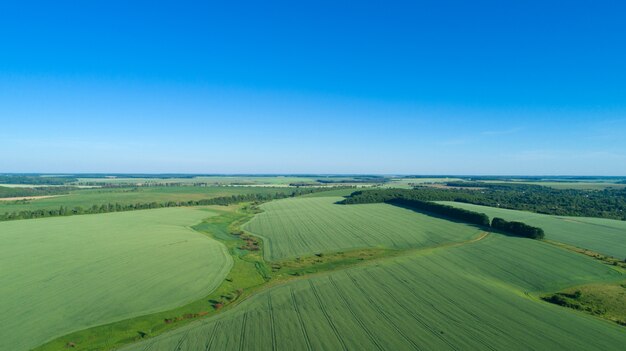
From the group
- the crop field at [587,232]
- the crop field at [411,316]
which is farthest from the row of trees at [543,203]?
the crop field at [411,316]

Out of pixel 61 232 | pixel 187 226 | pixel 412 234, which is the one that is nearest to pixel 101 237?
pixel 61 232

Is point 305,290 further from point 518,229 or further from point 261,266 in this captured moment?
point 518,229

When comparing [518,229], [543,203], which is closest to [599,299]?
[518,229]

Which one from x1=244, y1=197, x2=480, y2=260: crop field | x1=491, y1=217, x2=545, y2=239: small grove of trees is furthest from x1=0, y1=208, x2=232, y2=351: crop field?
x1=491, y1=217, x2=545, y2=239: small grove of trees

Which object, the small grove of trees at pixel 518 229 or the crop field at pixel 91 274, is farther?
the small grove of trees at pixel 518 229

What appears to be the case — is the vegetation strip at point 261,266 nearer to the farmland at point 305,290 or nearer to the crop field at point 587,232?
the farmland at point 305,290

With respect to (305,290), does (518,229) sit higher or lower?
higher

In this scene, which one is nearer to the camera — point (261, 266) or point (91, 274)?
point (91, 274)

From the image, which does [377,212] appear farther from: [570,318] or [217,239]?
[570,318]

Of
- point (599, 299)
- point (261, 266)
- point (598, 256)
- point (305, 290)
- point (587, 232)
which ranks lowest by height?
point (261, 266)
